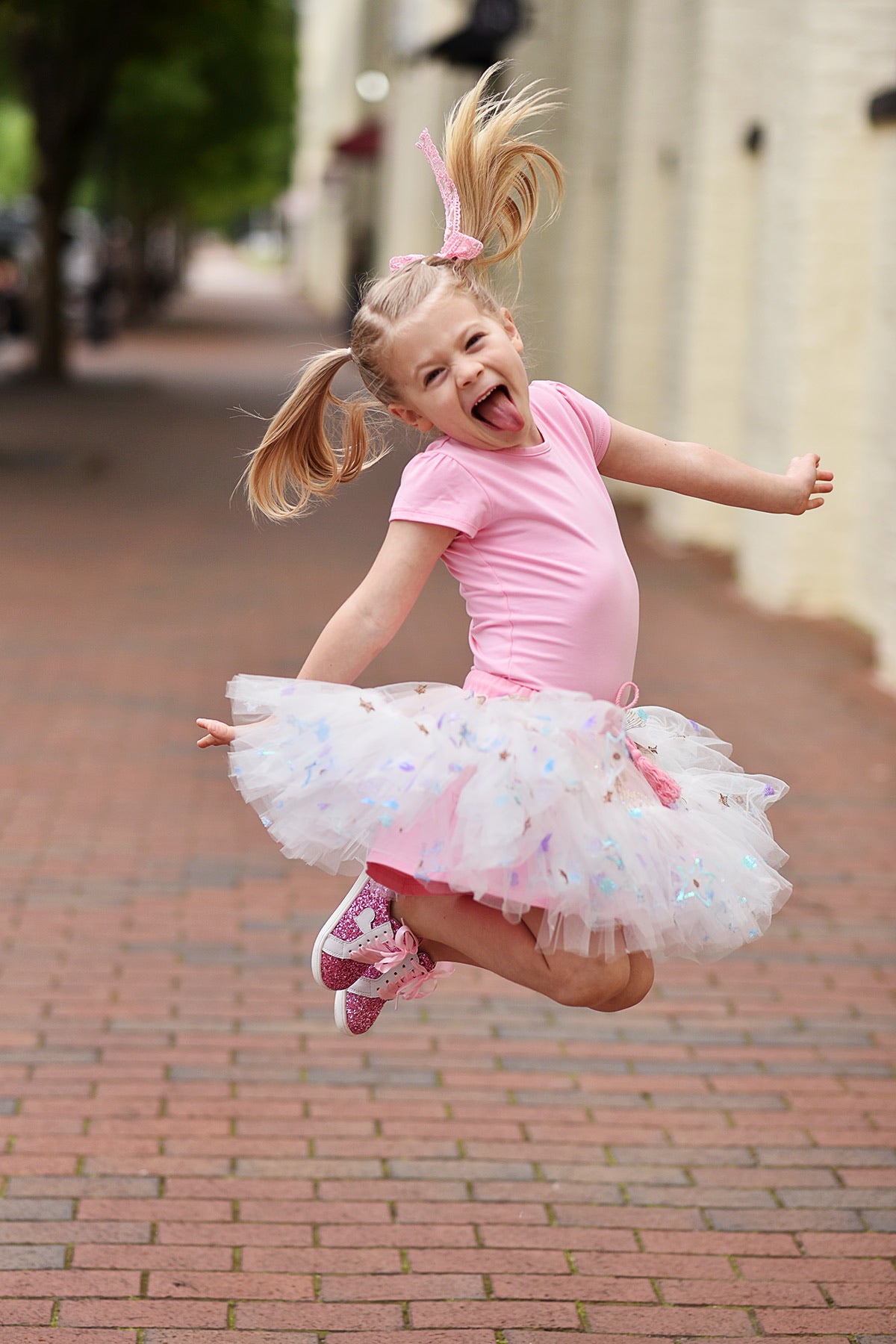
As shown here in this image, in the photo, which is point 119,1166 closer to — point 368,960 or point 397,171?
point 368,960

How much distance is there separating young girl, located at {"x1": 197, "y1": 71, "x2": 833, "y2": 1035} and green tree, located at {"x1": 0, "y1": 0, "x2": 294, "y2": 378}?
17258mm

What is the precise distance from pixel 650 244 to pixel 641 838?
44.0 ft

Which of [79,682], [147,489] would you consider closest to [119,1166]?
[79,682]

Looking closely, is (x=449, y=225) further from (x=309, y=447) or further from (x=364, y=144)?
(x=364, y=144)

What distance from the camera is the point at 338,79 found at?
192 ft

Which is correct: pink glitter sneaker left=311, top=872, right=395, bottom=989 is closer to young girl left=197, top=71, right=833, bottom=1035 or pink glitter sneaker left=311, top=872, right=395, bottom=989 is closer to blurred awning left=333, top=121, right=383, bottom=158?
young girl left=197, top=71, right=833, bottom=1035

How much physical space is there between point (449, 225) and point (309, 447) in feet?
1.42

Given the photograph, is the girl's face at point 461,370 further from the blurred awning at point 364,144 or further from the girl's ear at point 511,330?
the blurred awning at point 364,144

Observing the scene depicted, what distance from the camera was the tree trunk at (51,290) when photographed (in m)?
24.6

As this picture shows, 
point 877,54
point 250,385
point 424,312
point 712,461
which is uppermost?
point 877,54

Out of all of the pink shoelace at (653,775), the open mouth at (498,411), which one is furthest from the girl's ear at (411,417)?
the pink shoelace at (653,775)

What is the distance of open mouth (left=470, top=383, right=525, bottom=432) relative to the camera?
260cm

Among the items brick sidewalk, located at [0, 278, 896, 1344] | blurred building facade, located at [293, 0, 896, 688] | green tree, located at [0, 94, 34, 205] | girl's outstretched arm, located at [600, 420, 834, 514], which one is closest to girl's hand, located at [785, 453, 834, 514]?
girl's outstretched arm, located at [600, 420, 834, 514]

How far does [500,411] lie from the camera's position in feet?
8.55
